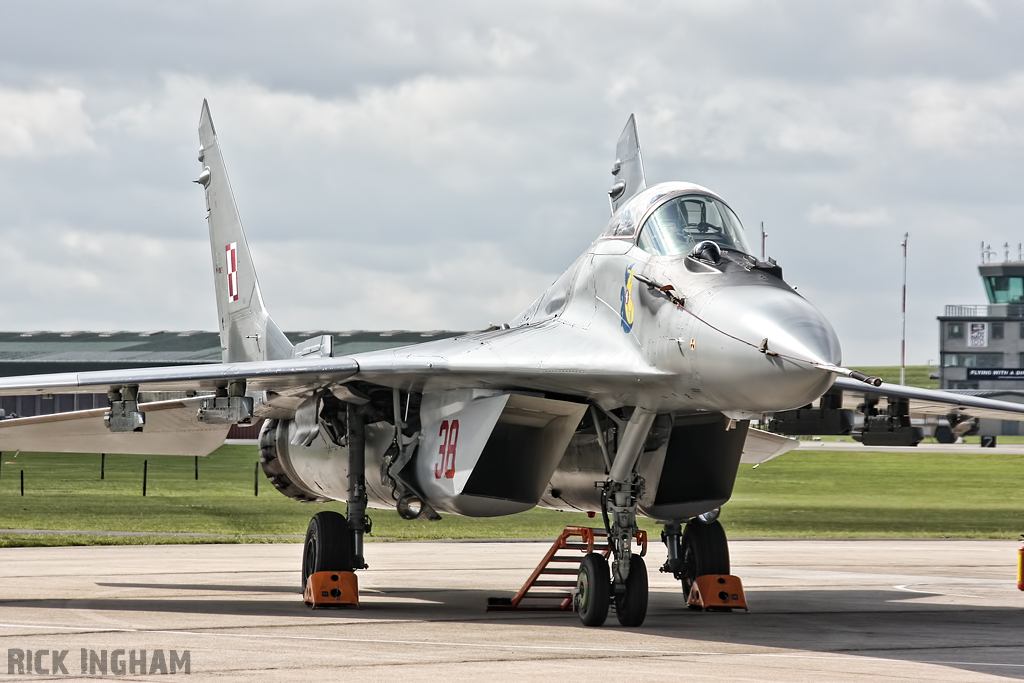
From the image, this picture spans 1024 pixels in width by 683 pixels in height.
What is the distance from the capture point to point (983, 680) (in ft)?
27.4

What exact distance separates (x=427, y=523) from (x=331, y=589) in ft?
56.7

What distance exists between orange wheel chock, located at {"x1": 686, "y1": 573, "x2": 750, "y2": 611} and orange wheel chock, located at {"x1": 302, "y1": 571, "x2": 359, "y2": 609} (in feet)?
11.7

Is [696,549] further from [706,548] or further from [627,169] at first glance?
[627,169]

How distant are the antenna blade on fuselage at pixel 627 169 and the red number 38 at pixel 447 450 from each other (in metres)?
3.92

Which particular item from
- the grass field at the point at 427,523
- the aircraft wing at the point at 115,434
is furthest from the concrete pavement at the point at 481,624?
the grass field at the point at 427,523

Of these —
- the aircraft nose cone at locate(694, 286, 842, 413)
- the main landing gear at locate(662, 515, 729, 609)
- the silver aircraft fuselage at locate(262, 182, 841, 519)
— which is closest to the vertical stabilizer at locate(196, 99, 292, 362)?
the silver aircraft fuselage at locate(262, 182, 841, 519)

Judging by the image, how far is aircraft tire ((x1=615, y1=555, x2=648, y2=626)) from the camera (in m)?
11.1

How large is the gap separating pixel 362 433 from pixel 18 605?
3.81 m

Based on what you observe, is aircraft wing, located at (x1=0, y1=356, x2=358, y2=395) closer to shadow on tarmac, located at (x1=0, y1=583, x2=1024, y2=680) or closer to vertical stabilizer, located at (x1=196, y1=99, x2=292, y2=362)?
shadow on tarmac, located at (x1=0, y1=583, x2=1024, y2=680)

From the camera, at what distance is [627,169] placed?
14.9 metres

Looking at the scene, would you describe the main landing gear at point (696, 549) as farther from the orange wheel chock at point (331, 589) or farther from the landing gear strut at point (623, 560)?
the orange wheel chock at point (331, 589)

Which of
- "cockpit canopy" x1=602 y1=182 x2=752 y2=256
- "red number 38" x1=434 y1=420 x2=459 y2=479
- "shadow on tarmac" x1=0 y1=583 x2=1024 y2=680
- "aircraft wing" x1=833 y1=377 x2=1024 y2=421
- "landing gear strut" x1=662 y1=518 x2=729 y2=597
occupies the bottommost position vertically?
"shadow on tarmac" x1=0 y1=583 x2=1024 y2=680

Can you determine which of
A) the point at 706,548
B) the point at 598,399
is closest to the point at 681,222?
the point at 598,399

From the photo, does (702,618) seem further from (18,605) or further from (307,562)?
(18,605)
